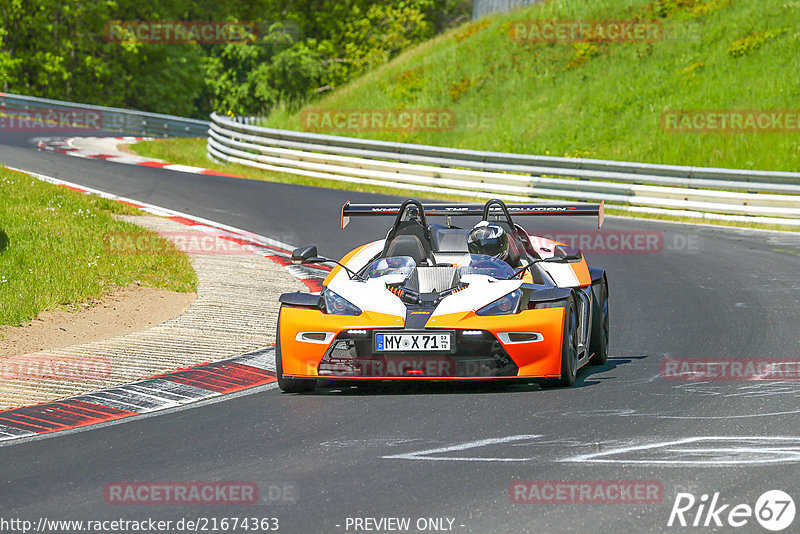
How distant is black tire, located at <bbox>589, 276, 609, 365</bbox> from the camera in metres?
9.60

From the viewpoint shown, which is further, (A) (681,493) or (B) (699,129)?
(B) (699,129)

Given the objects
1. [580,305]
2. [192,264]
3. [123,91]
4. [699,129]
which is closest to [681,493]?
[580,305]

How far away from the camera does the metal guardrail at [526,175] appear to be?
68.7ft

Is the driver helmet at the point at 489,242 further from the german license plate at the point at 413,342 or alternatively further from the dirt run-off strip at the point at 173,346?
the dirt run-off strip at the point at 173,346

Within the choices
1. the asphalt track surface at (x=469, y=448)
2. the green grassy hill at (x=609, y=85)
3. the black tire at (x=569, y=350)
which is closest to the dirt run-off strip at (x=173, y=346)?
the asphalt track surface at (x=469, y=448)

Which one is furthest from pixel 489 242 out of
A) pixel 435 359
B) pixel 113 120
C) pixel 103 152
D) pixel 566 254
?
pixel 113 120

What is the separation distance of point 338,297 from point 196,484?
9.60 ft

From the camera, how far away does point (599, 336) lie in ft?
31.6

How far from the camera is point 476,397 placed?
8250 millimetres

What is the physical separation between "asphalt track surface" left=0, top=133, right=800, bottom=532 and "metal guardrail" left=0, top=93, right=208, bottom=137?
3118 cm

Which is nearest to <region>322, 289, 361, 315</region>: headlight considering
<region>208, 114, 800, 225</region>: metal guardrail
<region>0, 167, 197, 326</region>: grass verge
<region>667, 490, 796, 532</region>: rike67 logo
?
<region>667, 490, 796, 532</region>: rike67 logo

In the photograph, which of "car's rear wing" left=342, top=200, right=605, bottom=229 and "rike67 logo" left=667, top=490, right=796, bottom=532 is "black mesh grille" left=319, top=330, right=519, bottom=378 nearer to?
"car's rear wing" left=342, top=200, right=605, bottom=229

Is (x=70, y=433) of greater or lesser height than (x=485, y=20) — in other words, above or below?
below

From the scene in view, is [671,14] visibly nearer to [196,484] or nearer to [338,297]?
[338,297]
